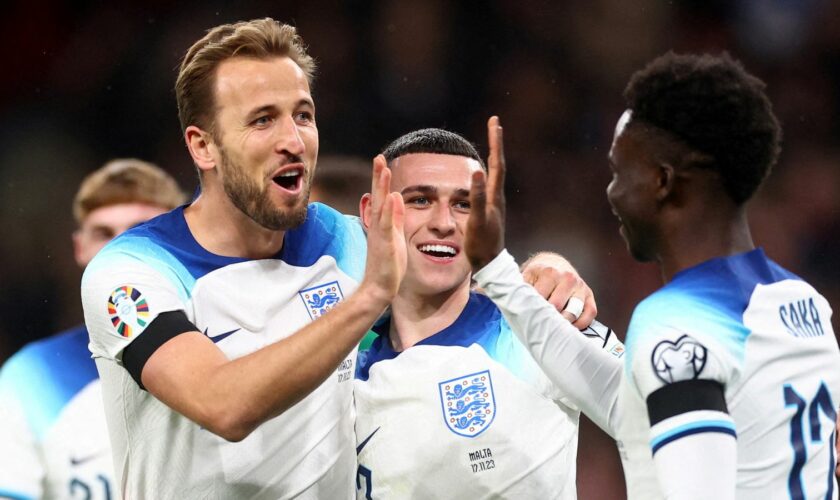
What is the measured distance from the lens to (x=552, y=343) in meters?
2.78

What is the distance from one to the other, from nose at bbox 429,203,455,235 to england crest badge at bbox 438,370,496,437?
49cm

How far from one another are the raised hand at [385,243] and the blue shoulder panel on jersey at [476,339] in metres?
0.75

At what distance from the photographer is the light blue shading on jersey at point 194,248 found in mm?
3141

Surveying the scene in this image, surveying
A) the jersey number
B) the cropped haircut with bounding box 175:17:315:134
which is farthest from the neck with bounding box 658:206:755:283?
the cropped haircut with bounding box 175:17:315:134

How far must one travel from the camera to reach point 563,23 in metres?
7.27

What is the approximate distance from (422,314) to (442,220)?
32cm

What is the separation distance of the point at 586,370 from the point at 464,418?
24.5 inches

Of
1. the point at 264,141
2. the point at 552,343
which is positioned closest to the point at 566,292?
the point at 552,343

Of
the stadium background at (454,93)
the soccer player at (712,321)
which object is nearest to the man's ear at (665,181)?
the soccer player at (712,321)

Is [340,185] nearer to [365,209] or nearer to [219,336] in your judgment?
[365,209]

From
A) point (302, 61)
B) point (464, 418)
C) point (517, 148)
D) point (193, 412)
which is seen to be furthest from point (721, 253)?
point (517, 148)

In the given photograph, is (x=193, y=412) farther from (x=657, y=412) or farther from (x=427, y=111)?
(x=427, y=111)

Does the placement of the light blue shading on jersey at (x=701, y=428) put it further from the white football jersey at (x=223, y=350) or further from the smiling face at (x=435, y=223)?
the smiling face at (x=435, y=223)

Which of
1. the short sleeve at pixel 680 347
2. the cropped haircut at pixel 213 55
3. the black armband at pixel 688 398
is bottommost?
the black armband at pixel 688 398
